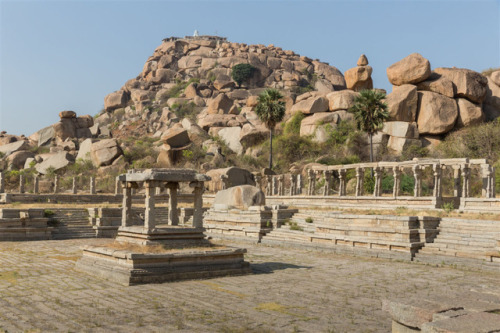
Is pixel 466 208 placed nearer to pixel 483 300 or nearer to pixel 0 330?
pixel 483 300

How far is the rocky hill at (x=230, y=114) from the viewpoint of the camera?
44.2m

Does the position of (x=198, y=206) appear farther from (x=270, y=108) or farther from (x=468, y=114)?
(x=468, y=114)

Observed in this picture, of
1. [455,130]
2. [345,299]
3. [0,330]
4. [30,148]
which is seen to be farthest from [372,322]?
[30,148]

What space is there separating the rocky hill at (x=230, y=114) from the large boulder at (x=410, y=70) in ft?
0.30

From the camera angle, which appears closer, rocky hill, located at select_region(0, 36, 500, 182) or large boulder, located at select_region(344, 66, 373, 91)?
rocky hill, located at select_region(0, 36, 500, 182)

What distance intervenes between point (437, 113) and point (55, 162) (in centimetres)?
3739

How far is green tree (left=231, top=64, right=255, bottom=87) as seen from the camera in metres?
81.7

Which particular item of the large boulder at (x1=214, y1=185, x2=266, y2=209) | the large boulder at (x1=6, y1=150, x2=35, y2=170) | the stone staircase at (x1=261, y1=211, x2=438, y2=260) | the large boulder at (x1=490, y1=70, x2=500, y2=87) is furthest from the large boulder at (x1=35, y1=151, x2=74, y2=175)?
the large boulder at (x1=490, y1=70, x2=500, y2=87)

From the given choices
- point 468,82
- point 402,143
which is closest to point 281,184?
point 402,143

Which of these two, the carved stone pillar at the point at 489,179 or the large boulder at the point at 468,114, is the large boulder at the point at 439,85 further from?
the carved stone pillar at the point at 489,179

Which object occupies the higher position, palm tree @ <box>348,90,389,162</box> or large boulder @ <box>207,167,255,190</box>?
palm tree @ <box>348,90,389,162</box>

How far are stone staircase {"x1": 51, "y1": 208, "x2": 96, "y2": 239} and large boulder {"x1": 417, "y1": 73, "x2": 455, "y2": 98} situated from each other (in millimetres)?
34212

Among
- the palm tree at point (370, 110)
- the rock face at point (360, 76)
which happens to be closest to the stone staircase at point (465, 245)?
the palm tree at point (370, 110)

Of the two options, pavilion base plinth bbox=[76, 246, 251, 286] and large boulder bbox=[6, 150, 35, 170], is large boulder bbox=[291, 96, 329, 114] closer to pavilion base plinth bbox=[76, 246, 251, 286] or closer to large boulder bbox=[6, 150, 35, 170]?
large boulder bbox=[6, 150, 35, 170]
